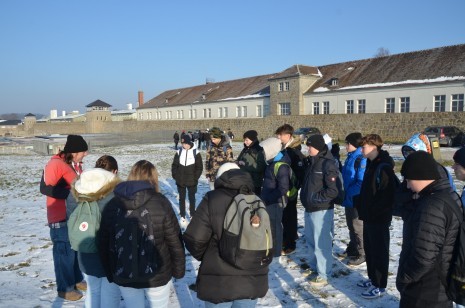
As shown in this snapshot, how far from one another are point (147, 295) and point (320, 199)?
8.14 ft

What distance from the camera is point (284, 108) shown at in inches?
1652

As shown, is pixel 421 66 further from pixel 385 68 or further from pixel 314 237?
pixel 314 237

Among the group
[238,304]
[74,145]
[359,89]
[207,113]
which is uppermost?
[359,89]

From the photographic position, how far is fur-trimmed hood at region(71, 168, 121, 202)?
10.3 feet

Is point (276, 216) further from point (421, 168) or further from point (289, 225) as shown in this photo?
point (421, 168)

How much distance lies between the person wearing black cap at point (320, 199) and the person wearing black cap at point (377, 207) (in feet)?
1.36

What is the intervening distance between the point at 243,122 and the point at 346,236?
3641 centimetres

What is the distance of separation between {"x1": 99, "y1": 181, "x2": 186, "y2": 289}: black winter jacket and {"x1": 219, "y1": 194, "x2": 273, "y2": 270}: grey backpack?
527mm

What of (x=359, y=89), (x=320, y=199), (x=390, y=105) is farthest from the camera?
(x=359, y=89)

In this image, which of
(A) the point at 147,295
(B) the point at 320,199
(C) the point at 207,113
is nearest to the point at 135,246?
(A) the point at 147,295

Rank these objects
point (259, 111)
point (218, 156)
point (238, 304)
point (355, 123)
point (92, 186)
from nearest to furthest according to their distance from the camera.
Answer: point (238, 304) → point (92, 186) → point (218, 156) → point (355, 123) → point (259, 111)

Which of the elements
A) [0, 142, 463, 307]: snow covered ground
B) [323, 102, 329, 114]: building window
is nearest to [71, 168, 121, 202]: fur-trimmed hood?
[0, 142, 463, 307]: snow covered ground

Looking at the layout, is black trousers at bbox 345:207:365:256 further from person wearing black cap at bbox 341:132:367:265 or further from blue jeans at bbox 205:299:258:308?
blue jeans at bbox 205:299:258:308

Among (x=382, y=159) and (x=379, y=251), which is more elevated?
(x=382, y=159)
